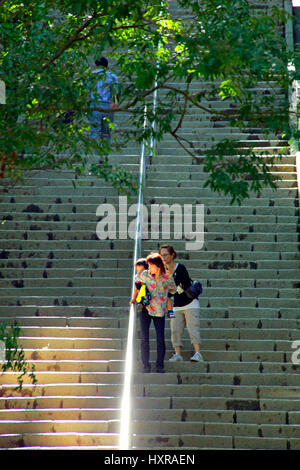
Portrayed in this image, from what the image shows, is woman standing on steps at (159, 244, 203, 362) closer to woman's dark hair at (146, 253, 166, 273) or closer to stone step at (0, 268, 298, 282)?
woman's dark hair at (146, 253, 166, 273)

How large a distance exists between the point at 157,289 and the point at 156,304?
179 mm

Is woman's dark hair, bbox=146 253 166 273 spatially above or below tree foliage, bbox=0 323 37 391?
above

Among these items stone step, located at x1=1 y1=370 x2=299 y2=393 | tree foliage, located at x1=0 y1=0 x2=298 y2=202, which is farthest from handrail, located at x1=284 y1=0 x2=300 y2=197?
stone step, located at x1=1 y1=370 x2=299 y2=393

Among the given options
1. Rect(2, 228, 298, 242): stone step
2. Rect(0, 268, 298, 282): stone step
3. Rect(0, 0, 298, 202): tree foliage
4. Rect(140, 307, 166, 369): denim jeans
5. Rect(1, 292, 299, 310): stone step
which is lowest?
Rect(140, 307, 166, 369): denim jeans

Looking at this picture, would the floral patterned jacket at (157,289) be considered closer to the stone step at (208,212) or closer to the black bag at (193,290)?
the black bag at (193,290)

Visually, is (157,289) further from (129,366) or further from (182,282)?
(129,366)

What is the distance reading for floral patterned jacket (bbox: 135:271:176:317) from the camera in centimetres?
962

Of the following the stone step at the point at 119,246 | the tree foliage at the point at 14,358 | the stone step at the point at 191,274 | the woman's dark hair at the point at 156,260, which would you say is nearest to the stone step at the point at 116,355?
the tree foliage at the point at 14,358

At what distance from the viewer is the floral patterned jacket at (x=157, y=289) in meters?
9.62

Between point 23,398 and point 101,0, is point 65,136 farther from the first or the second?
point 23,398

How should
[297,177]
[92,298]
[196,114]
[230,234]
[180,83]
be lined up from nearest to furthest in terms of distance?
[92,298], [230,234], [297,177], [196,114], [180,83]

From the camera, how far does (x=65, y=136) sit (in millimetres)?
8508
